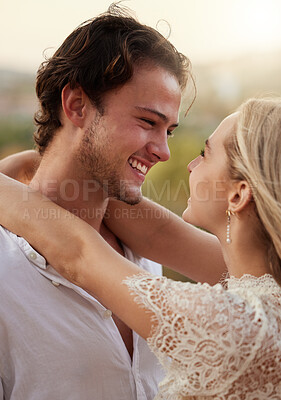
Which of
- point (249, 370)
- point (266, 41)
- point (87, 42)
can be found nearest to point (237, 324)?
point (249, 370)

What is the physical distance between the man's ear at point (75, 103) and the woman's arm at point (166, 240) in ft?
1.37

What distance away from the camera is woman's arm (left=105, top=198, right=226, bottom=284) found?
2150 millimetres

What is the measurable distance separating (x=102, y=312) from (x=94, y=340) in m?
0.11

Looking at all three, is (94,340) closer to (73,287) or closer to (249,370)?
(73,287)

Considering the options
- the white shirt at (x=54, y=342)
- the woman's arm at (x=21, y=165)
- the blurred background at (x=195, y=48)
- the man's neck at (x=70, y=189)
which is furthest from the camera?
the blurred background at (x=195, y=48)

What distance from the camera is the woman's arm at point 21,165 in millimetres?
2255

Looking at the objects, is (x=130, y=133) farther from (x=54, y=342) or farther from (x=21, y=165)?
(x=54, y=342)

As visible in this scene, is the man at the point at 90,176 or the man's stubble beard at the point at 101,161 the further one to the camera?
the man's stubble beard at the point at 101,161

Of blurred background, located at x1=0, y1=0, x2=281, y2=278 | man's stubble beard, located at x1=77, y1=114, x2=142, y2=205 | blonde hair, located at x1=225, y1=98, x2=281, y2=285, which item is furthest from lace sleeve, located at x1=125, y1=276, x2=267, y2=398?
blurred background, located at x1=0, y1=0, x2=281, y2=278

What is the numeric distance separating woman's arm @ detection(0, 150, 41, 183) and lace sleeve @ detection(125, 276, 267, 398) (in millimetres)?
1097

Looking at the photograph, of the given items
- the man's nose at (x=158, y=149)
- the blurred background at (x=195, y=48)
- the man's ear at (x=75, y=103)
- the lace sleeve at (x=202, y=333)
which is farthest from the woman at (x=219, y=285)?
the blurred background at (x=195, y=48)

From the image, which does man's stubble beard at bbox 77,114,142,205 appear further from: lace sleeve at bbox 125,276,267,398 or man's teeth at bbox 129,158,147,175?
lace sleeve at bbox 125,276,267,398

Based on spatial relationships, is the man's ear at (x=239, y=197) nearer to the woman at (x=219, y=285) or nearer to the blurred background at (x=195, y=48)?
the woman at (x=219, y=285)

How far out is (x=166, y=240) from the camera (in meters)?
2.18
